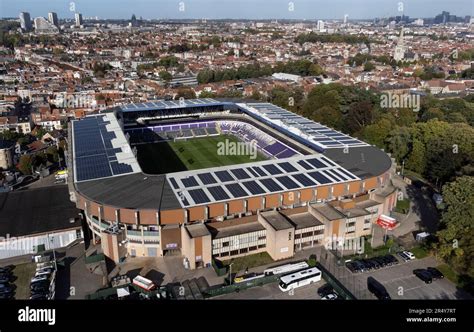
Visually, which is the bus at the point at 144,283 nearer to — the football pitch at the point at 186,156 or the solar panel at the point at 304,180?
the solar panel at the point at 304,180

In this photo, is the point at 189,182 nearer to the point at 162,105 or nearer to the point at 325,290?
the point at 325,290

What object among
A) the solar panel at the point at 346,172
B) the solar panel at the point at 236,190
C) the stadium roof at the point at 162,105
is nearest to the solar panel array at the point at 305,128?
the solar panel at the point at 346,172

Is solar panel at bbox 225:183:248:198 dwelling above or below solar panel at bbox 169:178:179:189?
below

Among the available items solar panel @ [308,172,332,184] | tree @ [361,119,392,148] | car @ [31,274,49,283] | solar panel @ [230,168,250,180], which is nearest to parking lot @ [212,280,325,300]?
solar panel @ [308,172,332,184]

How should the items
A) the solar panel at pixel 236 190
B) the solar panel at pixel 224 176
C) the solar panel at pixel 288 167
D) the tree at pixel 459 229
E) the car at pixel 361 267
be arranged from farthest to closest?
1. the solar panel at pixel 288 167
2. the solar panel at pixel 224 176
3. the solar panel at pixel 236 190
4. the car at pixel 361 267
5. the tree at pixel 459 229

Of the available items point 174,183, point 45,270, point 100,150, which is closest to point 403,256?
point 174,183

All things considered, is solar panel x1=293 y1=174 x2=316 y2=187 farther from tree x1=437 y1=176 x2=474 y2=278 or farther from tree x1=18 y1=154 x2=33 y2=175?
tree x1=18 y1=154 x2=33 y2=175
